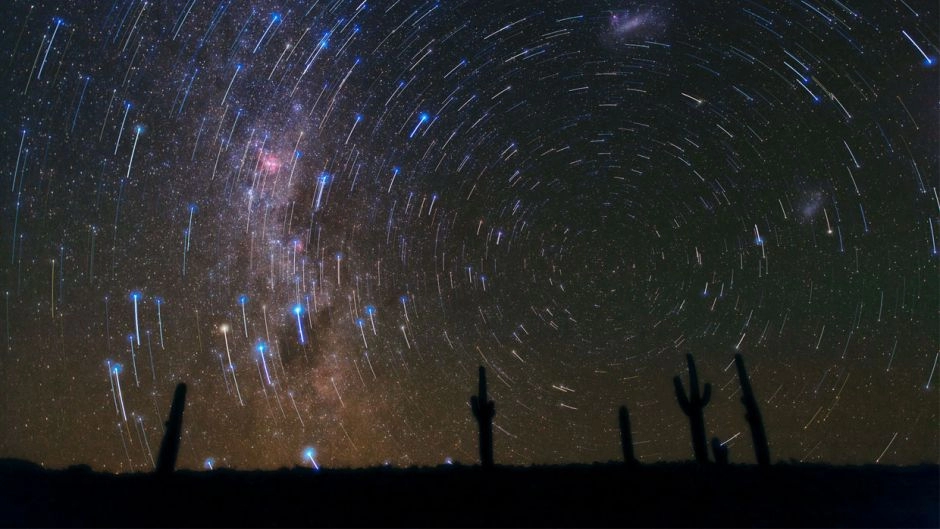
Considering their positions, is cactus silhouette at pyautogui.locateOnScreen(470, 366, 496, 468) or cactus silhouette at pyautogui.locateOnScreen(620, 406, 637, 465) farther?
cactus silhouette at pyautogui.locateOnScreen(620, 406, 637, 465)

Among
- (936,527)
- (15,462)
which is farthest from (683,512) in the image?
(15,462)

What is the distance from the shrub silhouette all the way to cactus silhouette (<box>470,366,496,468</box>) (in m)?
2.90

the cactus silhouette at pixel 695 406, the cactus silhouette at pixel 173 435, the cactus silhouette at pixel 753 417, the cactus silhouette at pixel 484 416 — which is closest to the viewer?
the cactus silhouette at pixel 173 435

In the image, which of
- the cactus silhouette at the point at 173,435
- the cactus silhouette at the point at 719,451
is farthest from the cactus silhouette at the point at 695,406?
the cactus silhouette at the point at 173,435

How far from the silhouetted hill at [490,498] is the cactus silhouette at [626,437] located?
1.94 metres

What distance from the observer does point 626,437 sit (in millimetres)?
13023

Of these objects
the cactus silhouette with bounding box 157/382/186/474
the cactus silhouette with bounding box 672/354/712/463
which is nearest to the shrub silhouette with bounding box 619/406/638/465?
the cactus silhouette with bounding box 672/354/712/463

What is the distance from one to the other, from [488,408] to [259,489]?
4.73m

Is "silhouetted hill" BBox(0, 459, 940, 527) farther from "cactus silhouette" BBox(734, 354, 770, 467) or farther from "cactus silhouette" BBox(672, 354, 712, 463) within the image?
"cactus silhouette" BBox(672, 354, 712, 463)

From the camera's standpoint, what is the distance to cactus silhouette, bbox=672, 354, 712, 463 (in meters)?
12.4

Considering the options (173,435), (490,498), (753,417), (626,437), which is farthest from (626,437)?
(173,435)

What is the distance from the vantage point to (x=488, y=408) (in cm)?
1220

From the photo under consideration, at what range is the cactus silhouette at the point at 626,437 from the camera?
1256 centimetres

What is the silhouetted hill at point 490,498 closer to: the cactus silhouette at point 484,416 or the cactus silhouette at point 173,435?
the cactus silhouette at point 173,435
